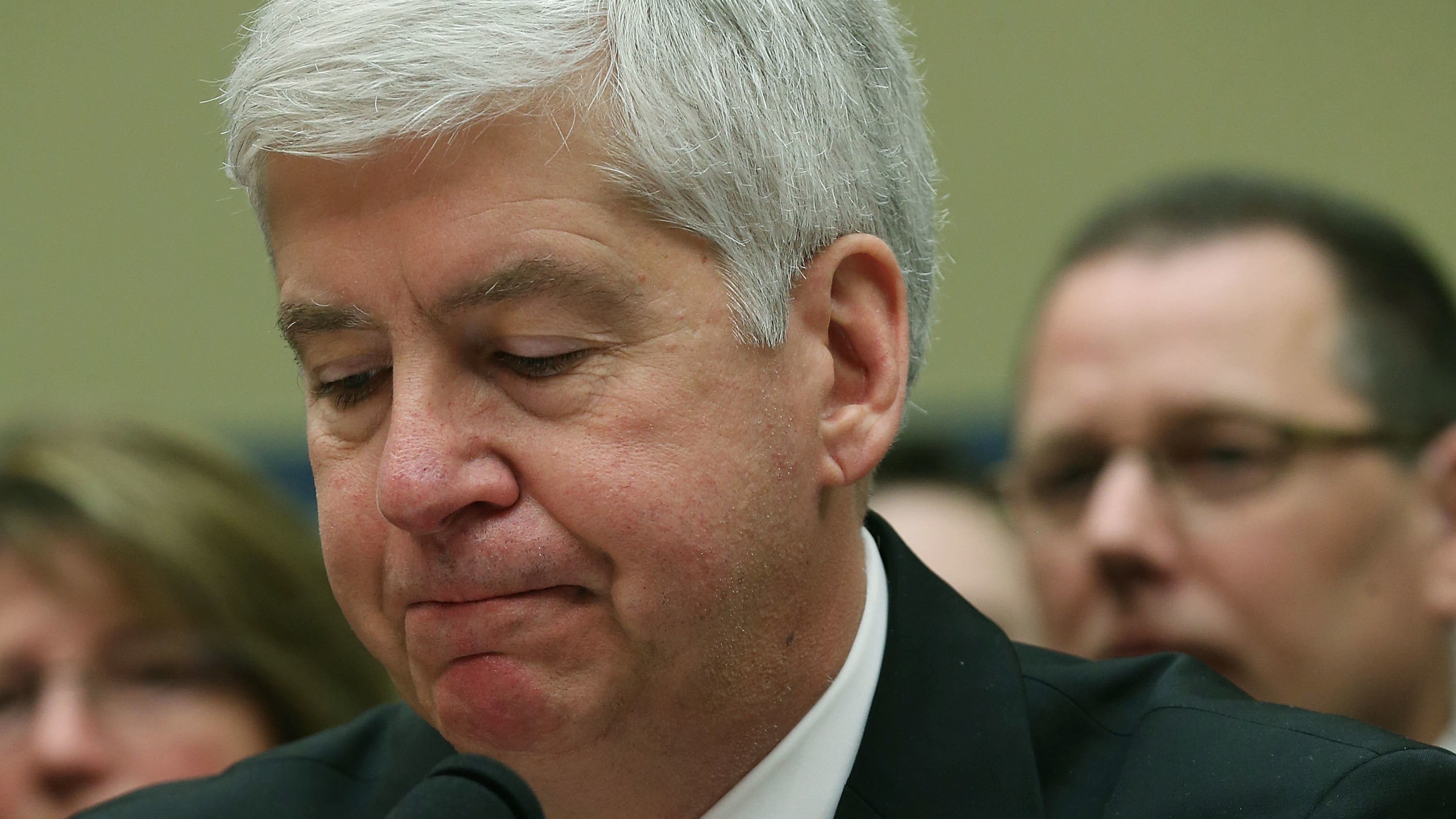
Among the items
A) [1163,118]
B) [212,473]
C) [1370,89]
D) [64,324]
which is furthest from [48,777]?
[1370,89]

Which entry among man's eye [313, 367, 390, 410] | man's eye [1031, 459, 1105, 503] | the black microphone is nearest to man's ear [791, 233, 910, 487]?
man's eye [313, 367, 390, 410]

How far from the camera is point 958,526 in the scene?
357 centimetres

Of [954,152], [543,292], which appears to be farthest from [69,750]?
[954,152]

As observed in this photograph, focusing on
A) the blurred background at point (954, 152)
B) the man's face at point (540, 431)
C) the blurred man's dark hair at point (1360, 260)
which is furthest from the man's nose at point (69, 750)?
the blurred background at point (954, 152)

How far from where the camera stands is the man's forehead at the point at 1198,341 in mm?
→ 2637

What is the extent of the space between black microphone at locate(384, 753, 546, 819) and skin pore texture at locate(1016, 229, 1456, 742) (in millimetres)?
1511

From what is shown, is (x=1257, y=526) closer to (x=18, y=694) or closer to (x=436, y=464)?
(x=436, y=464)

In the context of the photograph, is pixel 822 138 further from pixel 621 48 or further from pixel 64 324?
pixel 64 324

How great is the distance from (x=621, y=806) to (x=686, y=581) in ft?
0.91

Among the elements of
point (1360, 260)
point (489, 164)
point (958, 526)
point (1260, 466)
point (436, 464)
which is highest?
point (489, 164)

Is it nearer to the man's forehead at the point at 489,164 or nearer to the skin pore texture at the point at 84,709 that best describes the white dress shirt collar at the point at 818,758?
the man's forehead at the point at 489,164

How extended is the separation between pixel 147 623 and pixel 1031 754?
1689 mm

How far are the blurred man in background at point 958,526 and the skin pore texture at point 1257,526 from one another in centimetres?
51

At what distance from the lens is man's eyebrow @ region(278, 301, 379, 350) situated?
160 centimetres
